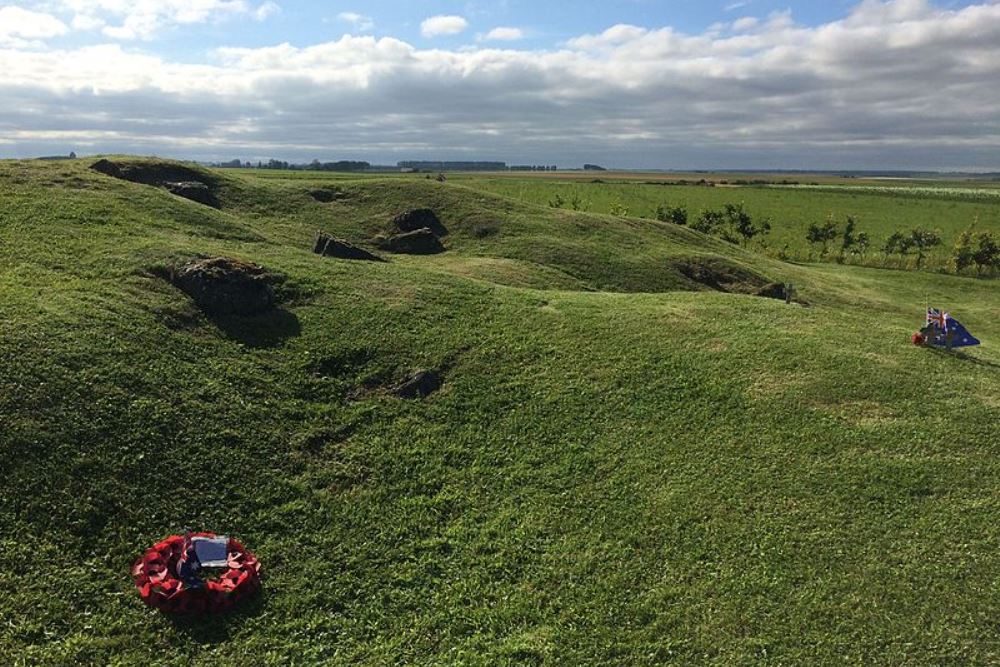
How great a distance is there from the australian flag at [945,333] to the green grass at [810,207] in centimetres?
4181

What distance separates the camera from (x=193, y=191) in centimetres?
3812

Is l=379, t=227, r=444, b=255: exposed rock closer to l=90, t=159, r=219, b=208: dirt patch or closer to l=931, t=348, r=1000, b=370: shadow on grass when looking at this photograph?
l=90, t=159, r=219, b=208: dirt patch

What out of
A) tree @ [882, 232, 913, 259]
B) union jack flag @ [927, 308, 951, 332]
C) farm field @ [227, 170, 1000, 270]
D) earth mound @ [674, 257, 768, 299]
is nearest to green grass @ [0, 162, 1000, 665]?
union jack flag @ [927, 308, 951, 332]

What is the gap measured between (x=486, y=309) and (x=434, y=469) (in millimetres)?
9779

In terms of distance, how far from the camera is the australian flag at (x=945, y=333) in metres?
21.5

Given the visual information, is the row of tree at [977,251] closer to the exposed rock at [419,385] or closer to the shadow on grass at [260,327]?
the exposed rock at [419,385]

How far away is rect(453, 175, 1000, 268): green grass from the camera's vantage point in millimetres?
70250

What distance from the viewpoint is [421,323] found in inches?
875

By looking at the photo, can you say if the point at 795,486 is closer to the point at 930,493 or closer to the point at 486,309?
the point at 930,493

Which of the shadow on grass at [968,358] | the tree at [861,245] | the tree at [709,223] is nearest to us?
the shadow on grass at [968,358]

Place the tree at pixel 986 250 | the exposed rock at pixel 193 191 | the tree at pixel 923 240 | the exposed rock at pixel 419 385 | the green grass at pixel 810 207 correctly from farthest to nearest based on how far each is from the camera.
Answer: the green grass at pixel 810 207 → the tree at pixel 923 240 → the tree at pixel 986 250 → the exposed rock at pixel 193 191 → the exposed rock at pixel 419 385

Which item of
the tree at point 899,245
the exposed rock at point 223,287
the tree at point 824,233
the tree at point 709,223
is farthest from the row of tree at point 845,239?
the exposed rock at point 223,287

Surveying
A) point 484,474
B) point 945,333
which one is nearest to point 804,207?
point 945,333

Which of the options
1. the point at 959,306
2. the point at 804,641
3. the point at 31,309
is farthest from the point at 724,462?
the point at 959,306
